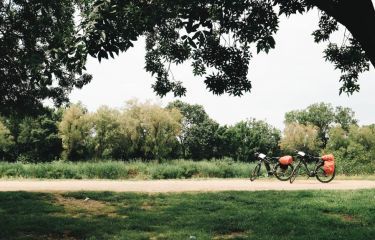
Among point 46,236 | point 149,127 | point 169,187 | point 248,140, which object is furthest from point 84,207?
point 248,140

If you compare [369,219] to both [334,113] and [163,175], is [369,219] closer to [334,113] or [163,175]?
[163,175]

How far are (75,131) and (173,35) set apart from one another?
5548cm

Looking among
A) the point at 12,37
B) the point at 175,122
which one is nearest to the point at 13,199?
the point at 12,37

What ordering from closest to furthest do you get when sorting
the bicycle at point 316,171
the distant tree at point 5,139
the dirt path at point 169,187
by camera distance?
1. the dirt path at point 169,187
2. the bicycle at point 316,171
3. the distant tree at point 5,139

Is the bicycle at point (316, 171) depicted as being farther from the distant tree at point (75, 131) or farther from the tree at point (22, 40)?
the distant tree at point (75, 131)

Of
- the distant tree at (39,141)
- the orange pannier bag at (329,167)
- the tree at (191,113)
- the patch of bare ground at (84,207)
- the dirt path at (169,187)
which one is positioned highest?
the tree at (191,113)

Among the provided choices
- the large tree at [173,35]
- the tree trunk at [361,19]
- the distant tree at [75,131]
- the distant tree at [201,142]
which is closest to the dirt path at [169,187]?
the large tree at [173,35]

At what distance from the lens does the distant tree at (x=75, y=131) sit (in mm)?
61875

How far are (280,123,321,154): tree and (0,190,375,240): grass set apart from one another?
8116 cm

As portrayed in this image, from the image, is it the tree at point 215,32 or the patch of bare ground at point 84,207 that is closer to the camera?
the tree at point 215,32

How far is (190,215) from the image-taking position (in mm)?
9703

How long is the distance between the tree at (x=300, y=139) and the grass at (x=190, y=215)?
81.2 m

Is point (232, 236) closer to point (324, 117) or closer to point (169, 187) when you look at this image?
point (169, 187)

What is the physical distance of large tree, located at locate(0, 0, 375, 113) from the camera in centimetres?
457
